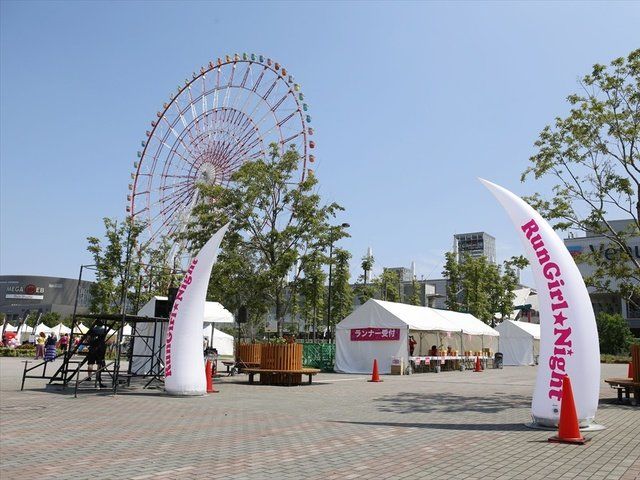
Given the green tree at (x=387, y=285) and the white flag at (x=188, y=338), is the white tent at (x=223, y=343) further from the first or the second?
the white flag at (x=188, y=338)

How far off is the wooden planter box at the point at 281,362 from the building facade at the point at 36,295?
13031 centimetres

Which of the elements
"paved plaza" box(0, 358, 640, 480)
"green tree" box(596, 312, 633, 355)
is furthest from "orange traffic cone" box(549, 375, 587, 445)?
"green tree" box(596, 312, 633, 355)

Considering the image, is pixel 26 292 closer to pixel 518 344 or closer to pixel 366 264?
pixel 366 264

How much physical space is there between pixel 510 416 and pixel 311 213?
557 inches

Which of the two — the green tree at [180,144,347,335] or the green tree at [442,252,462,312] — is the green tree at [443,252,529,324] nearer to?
the green tree at [442,252,462,312]

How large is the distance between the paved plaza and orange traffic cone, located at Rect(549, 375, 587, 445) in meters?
0.22

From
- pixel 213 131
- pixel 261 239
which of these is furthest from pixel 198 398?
pixel 213 131

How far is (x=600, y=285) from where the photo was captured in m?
17.0

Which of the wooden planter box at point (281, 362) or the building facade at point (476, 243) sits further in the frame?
the building facade at point (476, 243)

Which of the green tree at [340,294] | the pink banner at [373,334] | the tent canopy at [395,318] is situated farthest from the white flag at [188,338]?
the green tree at [340,294]

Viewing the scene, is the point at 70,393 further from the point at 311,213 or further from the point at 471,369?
the point at 471,369

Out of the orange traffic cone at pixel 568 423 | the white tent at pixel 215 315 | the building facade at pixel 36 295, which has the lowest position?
the orange traffic cone at pixel 568 423

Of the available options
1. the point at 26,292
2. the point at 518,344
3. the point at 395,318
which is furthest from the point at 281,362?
the point at 26,292

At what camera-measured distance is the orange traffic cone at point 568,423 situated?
25.9ft
